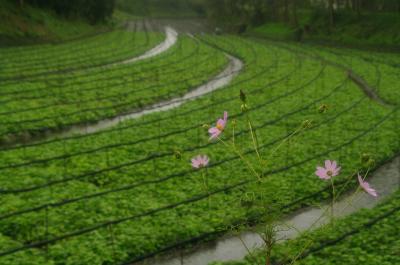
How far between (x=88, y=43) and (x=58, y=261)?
127 feet

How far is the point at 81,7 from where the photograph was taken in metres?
58.2

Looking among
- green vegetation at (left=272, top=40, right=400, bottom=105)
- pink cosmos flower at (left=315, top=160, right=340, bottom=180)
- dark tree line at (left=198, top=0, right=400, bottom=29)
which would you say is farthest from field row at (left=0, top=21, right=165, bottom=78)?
pink cosmos flower at (left=315, top=160, right=340, bottom=180)

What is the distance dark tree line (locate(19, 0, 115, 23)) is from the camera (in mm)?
51872

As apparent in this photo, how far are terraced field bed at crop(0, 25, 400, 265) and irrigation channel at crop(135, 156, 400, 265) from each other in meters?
0.30

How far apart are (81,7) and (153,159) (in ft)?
157

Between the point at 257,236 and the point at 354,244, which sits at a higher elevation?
the point at 354,244

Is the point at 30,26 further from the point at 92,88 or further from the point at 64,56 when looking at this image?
the point at 92,88

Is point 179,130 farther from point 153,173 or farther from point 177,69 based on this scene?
point 177,69

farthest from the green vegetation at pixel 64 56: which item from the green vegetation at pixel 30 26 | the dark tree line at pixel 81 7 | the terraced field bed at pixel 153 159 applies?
the dark tree line at pixel 81 7

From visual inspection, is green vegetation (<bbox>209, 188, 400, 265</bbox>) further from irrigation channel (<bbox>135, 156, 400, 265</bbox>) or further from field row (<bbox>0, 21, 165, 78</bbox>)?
field row (<bbox>0, 21, 165, 78</bbox>)

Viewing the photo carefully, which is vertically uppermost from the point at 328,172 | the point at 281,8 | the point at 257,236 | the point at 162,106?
the point at 328,172

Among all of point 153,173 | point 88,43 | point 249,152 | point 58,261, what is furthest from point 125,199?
point 88,43

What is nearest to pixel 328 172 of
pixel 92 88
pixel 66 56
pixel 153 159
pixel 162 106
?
pixel 153 159

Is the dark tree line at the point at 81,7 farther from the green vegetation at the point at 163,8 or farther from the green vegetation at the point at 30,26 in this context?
the green vegetation at the point at 163,8
